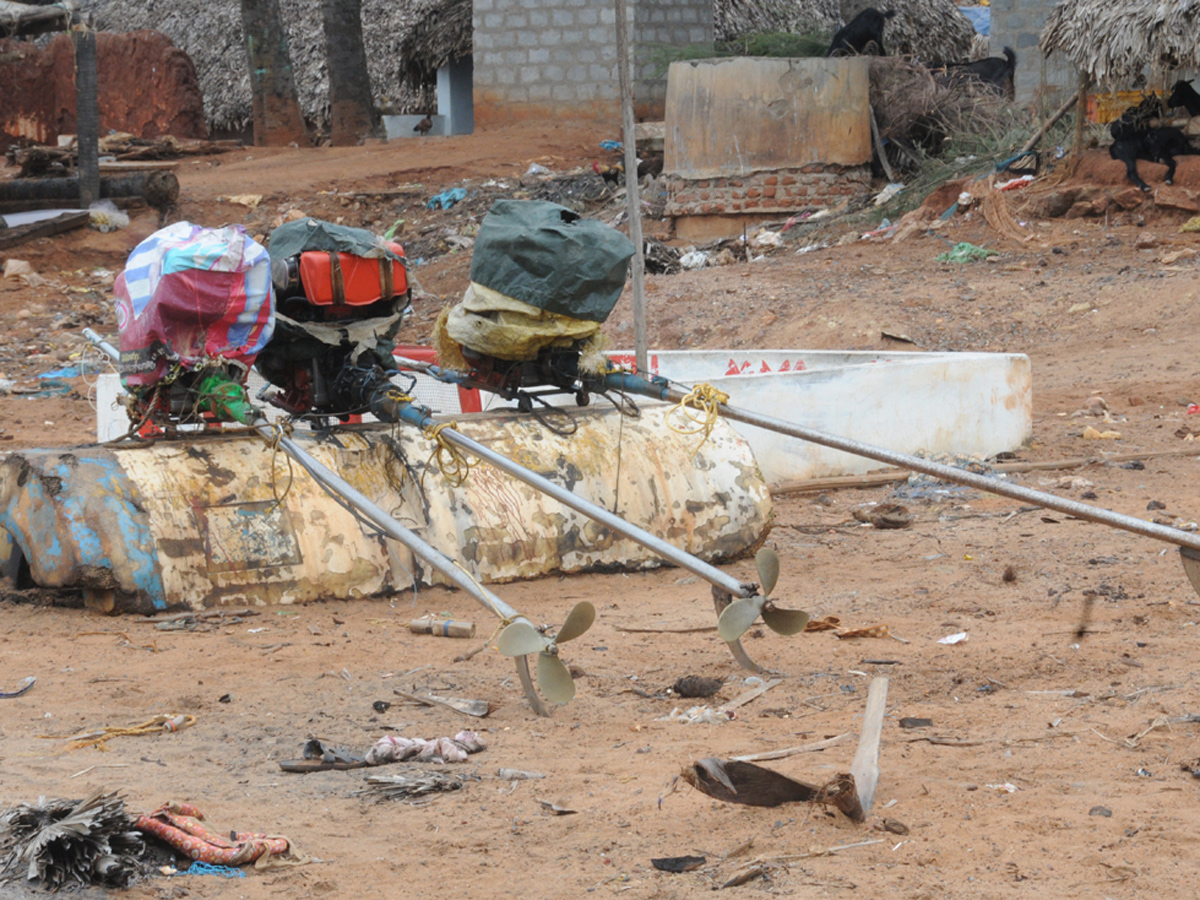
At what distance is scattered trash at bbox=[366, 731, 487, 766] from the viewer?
3.66m

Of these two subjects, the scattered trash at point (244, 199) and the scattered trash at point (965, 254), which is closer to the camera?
the scattered trash at point (965, 254)

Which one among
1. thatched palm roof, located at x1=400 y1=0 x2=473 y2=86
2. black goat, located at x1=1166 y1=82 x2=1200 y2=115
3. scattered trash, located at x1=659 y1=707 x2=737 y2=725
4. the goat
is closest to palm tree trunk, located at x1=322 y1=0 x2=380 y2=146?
thatched palm roof, located at x1=400 y1=0 x2=473 y2=86

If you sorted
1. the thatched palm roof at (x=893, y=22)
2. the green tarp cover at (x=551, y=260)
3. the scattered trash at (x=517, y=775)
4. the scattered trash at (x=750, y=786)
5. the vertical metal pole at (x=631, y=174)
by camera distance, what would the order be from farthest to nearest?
1. the thatched palm roof at (x=893, y=22)
2. the vertical metal pole at (x=631, y=174)
3. the green tarp cover at (x=551, y=260)
4. the scattered trash at (x=517, y=775)
5. the scattered trash at (x=750, y=786)

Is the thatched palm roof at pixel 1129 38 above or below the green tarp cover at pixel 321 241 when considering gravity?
above

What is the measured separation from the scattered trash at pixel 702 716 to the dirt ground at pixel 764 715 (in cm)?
4

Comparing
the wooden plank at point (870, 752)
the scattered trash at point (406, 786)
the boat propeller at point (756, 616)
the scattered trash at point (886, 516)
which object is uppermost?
the boat propeller at point (756, 616)

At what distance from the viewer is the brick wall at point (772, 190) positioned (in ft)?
47.6

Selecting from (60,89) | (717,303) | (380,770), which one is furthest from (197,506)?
(60,89)

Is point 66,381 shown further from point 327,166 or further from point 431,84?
point 431,84

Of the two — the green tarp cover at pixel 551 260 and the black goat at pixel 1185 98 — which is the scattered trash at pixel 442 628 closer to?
the green tarp cover at pixel 551 260

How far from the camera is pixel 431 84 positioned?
22312 millimetres

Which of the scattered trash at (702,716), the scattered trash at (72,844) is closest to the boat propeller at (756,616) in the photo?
the scattered trash at (702,716)

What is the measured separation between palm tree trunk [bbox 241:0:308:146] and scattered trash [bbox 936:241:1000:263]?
11.5 meters

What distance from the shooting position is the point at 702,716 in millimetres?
3984
